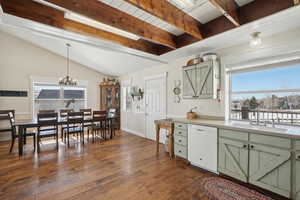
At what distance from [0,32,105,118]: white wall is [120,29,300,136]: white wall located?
325 centimetres

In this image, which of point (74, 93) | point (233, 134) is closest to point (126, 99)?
point (74, 93)

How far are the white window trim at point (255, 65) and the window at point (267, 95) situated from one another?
0.06 metres

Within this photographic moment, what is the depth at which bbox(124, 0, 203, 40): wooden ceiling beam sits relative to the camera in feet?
5.75

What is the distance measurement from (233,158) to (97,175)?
Answer: 7.73ft

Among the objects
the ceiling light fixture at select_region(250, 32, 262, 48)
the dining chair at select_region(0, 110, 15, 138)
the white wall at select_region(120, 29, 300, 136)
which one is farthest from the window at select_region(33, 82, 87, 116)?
the ceiling light fixture at select_region(250, 32, 262, 48)

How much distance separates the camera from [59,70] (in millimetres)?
5551

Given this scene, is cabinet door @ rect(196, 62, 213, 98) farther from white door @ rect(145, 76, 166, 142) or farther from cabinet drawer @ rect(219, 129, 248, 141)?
white door @ rect(145, 76, 166, 142)

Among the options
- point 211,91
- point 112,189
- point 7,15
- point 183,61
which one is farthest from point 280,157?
point 7,15

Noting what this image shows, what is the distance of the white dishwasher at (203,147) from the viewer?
2.46 meters

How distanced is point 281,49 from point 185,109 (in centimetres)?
219

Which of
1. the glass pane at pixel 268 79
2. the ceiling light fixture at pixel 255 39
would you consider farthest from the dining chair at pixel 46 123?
the ceiling light fixture at pixel 255 39

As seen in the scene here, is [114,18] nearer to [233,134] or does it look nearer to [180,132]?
[180,132]

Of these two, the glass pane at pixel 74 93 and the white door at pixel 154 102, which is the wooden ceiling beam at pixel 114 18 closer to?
the white door at pixel 154 102

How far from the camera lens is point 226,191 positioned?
2037 mm
